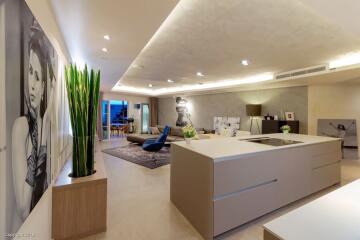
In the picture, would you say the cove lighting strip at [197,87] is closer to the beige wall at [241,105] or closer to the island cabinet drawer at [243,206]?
the beige wall at [241,105]

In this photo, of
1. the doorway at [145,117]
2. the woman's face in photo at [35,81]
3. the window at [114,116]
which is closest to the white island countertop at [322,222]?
the woman's face in photo at [35,81]

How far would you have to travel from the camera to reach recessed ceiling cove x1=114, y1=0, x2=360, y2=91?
214cm

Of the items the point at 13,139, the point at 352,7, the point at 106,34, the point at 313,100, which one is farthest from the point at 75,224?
the point at 313,100

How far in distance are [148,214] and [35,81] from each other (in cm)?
211

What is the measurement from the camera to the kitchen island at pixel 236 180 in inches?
75.7

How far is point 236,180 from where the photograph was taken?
6.67 ft

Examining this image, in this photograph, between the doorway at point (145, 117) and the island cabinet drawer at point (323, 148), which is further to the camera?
the doorway at point (145, 117)

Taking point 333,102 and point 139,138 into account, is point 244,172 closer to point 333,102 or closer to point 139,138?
point 333,102

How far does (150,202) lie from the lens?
9.22 ft

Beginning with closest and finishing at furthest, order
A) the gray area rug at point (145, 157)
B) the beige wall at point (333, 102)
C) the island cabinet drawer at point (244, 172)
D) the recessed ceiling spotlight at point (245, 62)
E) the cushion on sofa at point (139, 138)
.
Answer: the island cabinet drawer at point (244, 172), the recessed ceiling spotlight at point (245, 62), the gray area rug at point (145, 157), the beige wall at point (333, 102), the cushion on sofa at point (139, 138)

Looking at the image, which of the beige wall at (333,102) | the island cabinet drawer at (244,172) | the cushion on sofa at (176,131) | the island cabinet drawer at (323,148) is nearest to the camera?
the island cabinet drawer at (244,172)

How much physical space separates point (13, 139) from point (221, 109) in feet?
24.9

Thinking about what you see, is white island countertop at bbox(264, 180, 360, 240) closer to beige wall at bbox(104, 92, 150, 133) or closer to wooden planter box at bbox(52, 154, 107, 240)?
wooden planter box at bbox(52, 154, 107, 240)

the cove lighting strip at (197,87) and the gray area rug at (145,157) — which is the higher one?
the cove lighting strip at (197,87)
